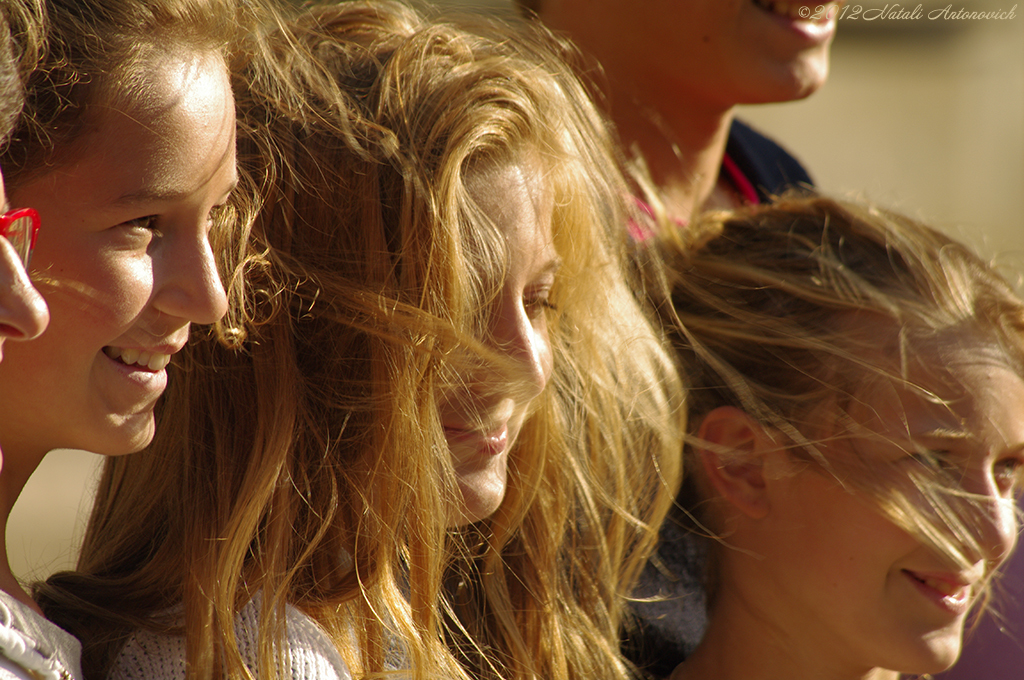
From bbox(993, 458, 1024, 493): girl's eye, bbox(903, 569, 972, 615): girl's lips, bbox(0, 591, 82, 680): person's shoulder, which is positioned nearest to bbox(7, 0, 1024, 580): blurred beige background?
bbox(993, 458, 1024, 493): girl's eye

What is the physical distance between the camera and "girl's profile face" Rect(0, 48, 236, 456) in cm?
87

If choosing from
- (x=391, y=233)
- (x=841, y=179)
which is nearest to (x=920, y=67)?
(x=841, y=179)

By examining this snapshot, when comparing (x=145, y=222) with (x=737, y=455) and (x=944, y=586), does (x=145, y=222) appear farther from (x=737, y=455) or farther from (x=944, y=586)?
(x=944, y=586)

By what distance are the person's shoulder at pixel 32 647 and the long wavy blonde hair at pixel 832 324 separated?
33.2 inches

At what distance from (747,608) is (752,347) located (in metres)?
0.37

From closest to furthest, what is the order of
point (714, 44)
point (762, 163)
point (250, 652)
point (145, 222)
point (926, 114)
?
point (145, 222) < point (250, 652) < point (714, 44) < point (762, 163) < point (926, 114)

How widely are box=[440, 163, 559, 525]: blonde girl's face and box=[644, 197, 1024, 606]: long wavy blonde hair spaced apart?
313mm

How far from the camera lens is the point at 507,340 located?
1.19 m

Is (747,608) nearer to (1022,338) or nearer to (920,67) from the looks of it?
(1022,338)

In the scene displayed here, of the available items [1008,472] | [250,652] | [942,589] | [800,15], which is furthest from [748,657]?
[800,15]

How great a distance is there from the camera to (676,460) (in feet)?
4.77

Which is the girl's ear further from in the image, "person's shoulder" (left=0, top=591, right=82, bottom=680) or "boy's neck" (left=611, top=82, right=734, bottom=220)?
"person's shoulder" (left=0, top=591, right=82, bottom=680)

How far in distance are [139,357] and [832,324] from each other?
0.91 m

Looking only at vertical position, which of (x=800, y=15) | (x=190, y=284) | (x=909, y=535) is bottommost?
(x=909, y=535)
